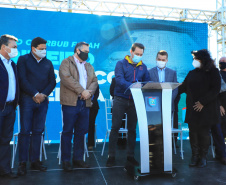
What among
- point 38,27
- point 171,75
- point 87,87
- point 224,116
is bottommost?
point 224,116

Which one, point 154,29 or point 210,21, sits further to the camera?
point 210,21

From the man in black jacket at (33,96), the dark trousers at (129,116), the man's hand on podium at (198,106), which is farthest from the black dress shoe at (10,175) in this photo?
the man's hand on podium at (198,106)

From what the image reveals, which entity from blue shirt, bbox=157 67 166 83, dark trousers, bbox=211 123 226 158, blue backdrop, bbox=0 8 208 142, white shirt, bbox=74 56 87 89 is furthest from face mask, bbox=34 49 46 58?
dark trousers, bbox=211 123 226 158

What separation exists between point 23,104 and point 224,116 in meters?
2.94

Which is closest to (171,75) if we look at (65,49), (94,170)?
(94,170)

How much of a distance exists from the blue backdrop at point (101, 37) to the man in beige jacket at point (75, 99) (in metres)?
2.22

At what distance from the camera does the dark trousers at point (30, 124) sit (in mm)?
2588

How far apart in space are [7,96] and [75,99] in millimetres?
769

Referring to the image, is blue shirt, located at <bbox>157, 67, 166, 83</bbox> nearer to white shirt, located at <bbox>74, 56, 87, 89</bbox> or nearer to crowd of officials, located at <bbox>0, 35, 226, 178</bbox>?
crowd of officials, located at <bbox>0, 35, 226, 178</bbox>

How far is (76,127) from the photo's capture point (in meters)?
2.88

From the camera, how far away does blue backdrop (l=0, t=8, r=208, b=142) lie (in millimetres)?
4934

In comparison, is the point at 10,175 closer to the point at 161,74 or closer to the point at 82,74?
the point at 82,74

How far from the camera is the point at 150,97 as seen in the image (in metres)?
2.38

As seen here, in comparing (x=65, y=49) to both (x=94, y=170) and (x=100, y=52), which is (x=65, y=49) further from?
(x=94, y=170)
